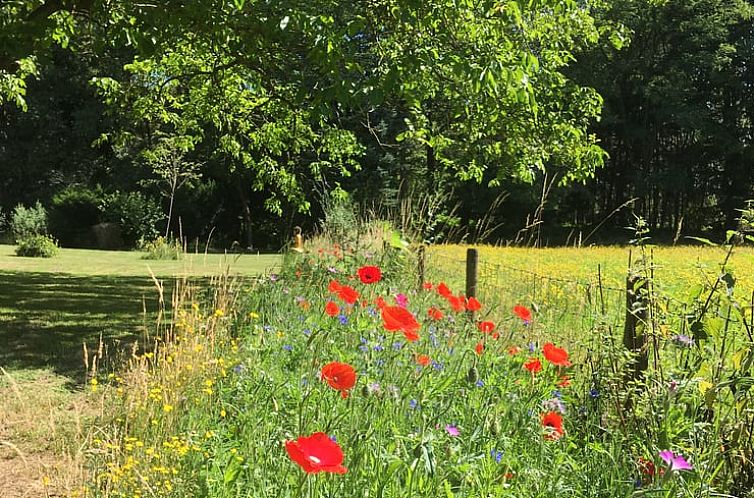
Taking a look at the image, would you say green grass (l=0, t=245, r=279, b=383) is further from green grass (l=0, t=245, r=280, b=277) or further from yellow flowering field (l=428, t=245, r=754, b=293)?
yellow flowering field (l=428, t=245, r=754, b=293)

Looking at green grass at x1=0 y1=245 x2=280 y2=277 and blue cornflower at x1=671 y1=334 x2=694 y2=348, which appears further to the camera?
green grass at x1=0 y1=245 x2=280 y2=277

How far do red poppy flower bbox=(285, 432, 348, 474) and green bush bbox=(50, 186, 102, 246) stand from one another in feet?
79.5

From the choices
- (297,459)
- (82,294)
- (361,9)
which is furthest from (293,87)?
(297,459)

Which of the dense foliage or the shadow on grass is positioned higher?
the dense foliage

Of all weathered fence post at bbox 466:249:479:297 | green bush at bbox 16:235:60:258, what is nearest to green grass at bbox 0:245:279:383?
weathered fence post at bbox 466:249:479:297

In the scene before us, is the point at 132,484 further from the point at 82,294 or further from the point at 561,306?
the point at 82,294

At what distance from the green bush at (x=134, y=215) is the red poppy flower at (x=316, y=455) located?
21.9 meters

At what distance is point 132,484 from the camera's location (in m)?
2.29

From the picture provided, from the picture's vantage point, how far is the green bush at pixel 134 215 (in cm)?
2238

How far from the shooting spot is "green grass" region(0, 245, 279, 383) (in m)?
5.46

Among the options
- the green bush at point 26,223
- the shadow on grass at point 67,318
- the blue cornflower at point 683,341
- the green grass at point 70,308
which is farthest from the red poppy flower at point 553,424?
the green bush at point 26,223

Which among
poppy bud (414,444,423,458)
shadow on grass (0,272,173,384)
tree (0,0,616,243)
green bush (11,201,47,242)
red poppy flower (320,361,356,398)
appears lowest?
shadow on grass (0,272,173,384)

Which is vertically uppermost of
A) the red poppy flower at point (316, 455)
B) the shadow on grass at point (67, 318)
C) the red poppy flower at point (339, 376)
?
the red poppy flower at point (339, 376)

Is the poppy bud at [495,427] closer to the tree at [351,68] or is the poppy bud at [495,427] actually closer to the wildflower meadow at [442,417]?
the wildflower meadow at [442,417]
